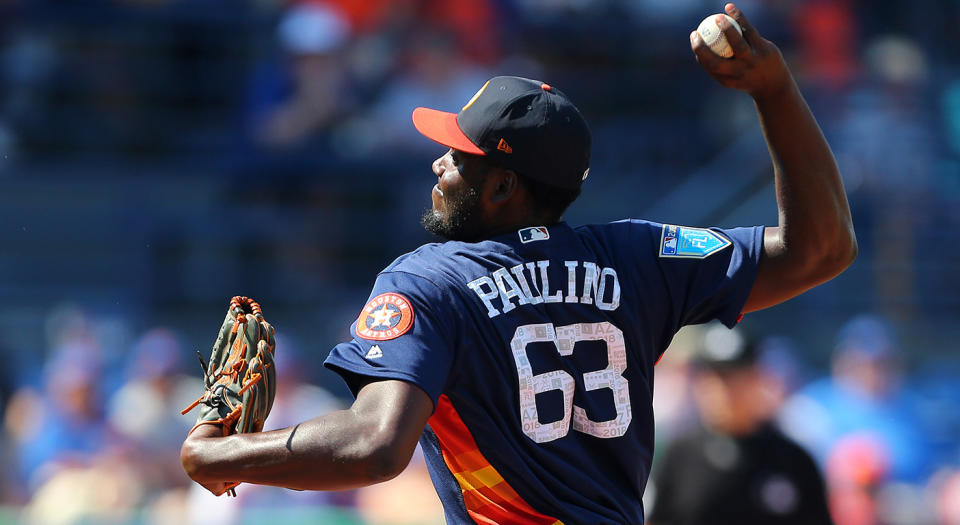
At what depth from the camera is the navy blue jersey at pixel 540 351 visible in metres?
2.46

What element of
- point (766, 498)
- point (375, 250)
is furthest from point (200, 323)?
point (766, 498)

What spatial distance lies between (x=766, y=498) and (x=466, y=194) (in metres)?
2.76

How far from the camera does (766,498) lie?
4.91 m

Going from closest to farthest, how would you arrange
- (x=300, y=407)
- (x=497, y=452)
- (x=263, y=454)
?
(x=263, y=454) < (x=497, y=452) < (x=300, y=407)

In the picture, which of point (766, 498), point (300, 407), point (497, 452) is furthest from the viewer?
point (300, 407)

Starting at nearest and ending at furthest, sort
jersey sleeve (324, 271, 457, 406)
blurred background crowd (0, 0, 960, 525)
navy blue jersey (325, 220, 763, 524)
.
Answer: jersey sleeve (324, 271, 457, 406)
navy blue jersey (325, 220, 763, 524)
blurred background crowd (0, 0, 960, 525)

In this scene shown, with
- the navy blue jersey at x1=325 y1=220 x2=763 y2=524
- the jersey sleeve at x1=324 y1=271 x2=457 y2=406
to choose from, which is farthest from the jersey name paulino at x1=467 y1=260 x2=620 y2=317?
the jersey sleeve at x1=324 y1=271 x2=457 y2=406

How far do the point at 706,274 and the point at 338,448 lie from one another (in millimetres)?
1022

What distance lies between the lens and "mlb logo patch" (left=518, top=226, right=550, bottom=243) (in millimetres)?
2658

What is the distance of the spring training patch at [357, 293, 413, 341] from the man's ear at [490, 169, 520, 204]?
0.39 m

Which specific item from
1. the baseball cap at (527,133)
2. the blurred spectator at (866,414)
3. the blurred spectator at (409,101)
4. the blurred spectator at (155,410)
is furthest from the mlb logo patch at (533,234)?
the blurred spectator at (409,101)

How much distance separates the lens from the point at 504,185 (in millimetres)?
2707

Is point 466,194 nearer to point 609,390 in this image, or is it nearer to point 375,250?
point 609,390

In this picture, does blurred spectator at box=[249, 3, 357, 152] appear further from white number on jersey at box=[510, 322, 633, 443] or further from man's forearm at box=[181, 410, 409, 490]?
man's forearm at box=[181, 410, 409, 490]
